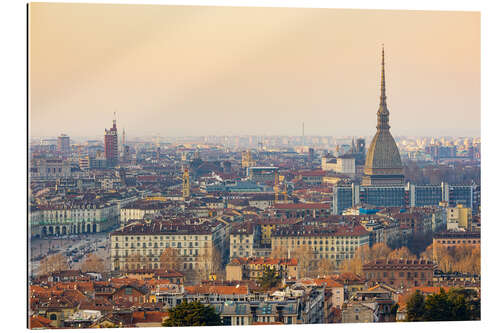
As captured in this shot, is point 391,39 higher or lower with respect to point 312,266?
higher

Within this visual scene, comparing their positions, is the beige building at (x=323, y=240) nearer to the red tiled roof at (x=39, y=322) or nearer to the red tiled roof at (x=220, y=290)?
the red tiled roof at (x=220, y=290)

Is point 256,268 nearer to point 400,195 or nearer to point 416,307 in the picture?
point 416,307

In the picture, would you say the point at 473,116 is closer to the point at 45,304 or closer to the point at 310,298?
the point at 310,298

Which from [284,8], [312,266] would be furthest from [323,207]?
[284,8]

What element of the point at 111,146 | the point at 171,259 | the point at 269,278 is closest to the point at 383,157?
the point at 111,146

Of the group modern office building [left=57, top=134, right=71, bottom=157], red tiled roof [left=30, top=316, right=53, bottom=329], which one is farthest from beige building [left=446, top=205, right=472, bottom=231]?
red tiled roof [left=30, top=316, right=53, bottom=329]

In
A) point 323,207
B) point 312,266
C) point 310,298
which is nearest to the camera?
point 310,298

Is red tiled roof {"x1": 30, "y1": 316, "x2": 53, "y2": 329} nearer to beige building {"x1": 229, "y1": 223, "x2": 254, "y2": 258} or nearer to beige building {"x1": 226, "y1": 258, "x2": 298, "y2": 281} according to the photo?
beige building {"x1": 226, "y1": 258, "x2": 298, "y2": 281}
